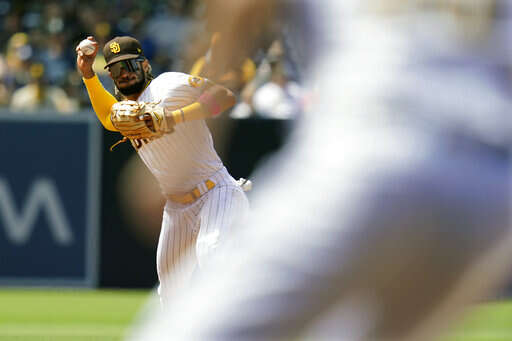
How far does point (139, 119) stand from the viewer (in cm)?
582

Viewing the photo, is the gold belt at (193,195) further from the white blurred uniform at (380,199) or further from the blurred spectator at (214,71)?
the white blurred uniform at (380,199)

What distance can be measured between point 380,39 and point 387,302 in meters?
0.58

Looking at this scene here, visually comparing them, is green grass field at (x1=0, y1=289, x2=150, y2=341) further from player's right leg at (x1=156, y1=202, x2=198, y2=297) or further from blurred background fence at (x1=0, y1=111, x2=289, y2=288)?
player's right leg at (x1=156, y1=202, x2=198, y2=297)

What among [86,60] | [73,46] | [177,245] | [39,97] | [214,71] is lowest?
[73,46]

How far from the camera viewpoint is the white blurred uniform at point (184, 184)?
602 centimetres

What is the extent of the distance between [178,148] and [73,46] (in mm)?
9754

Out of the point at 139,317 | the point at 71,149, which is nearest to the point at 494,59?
the point at 139,317

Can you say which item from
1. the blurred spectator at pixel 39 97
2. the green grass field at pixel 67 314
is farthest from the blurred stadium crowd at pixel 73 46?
the green grass field at pixel 67 314

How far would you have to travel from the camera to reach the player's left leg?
582 cm

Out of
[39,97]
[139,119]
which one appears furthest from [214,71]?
[39,97]

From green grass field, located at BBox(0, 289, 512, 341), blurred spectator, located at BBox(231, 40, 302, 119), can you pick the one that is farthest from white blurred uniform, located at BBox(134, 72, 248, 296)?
blurred spectator, located at BBox(231, 40, 302, 119)

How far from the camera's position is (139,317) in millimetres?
9727

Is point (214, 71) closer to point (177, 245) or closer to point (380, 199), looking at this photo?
point (380, 199)

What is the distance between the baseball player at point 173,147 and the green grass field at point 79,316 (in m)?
2.56
